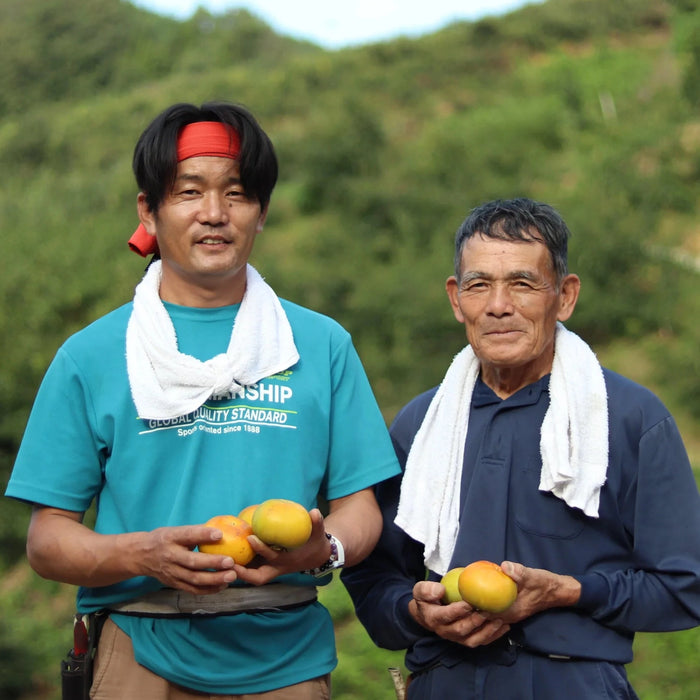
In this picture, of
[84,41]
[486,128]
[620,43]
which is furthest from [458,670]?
[84,41]

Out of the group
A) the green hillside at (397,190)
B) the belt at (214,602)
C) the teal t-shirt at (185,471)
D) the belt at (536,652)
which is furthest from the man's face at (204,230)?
the green hillside at (397,190)

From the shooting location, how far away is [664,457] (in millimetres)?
2588

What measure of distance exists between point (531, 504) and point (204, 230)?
3.69ft

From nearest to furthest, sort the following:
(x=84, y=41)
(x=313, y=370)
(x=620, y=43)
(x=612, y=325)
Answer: (x=313, y=370), (x=612, y=325), (x=620, y=43), (x=84, y=41)

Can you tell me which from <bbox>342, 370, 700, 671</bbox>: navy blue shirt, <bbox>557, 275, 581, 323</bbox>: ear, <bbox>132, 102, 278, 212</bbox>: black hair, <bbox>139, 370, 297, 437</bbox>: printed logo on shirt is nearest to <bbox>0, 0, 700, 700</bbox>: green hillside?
<bbox>342, 370, 700, 671</bbox>: navy blue shirt

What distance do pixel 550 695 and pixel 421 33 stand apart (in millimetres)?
29253

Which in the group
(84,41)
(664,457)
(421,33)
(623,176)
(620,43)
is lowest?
(664,457)

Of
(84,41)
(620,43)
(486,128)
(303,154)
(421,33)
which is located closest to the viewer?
(486,128)

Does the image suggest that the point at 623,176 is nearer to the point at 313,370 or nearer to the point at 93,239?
the point at 93,239

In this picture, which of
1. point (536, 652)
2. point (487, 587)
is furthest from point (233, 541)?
point (536, 652)

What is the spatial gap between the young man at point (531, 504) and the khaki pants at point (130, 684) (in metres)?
0.37

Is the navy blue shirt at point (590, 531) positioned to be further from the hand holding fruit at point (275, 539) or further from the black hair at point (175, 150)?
the black hair at point (175, 150)

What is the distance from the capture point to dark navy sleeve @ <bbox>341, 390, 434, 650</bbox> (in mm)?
2814

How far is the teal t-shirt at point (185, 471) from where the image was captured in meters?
2.50
